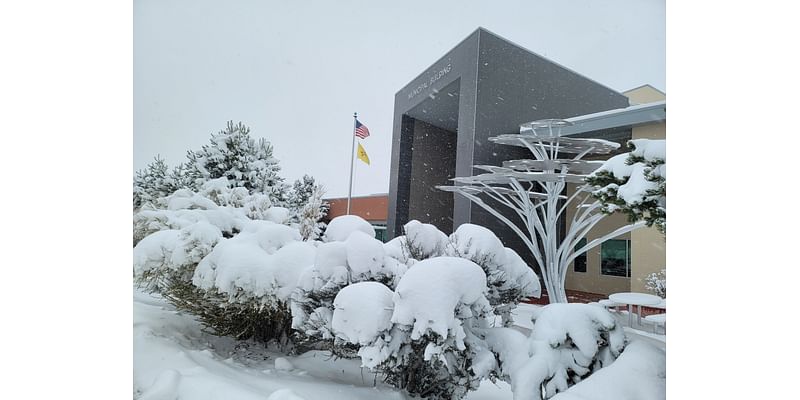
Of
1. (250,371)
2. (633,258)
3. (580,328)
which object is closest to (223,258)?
(250,371)

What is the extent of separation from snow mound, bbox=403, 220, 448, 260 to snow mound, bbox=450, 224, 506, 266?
0.10 m

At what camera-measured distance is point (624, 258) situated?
235cm

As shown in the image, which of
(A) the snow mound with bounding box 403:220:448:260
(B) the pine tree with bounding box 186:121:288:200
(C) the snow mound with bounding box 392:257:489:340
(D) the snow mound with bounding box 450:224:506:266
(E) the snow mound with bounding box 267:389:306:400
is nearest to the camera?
(C) the snow mound with bounding box 392:257:489:340

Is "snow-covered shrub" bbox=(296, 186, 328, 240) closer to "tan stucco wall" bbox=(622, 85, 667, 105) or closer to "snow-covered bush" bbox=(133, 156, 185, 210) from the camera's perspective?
"snow-covered bush" bbox=(133, 156, 185, 210)

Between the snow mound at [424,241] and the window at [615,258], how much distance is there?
0.87m

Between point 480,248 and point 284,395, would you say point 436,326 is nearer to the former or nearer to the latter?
point 480,248

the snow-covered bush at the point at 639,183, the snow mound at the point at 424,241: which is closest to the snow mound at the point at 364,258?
the snow mound at the point at 424,241

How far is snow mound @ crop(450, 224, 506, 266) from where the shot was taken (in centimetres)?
236

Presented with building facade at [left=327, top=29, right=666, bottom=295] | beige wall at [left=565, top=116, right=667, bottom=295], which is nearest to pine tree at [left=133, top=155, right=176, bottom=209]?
building facade at [left=327, top=29, right=666, bottom=295]

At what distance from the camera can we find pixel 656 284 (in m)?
2.29

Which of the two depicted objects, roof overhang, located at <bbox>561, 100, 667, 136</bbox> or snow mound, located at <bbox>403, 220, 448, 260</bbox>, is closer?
roof overhang, located at <bbox>561, 100, 667, 136</bbox>
